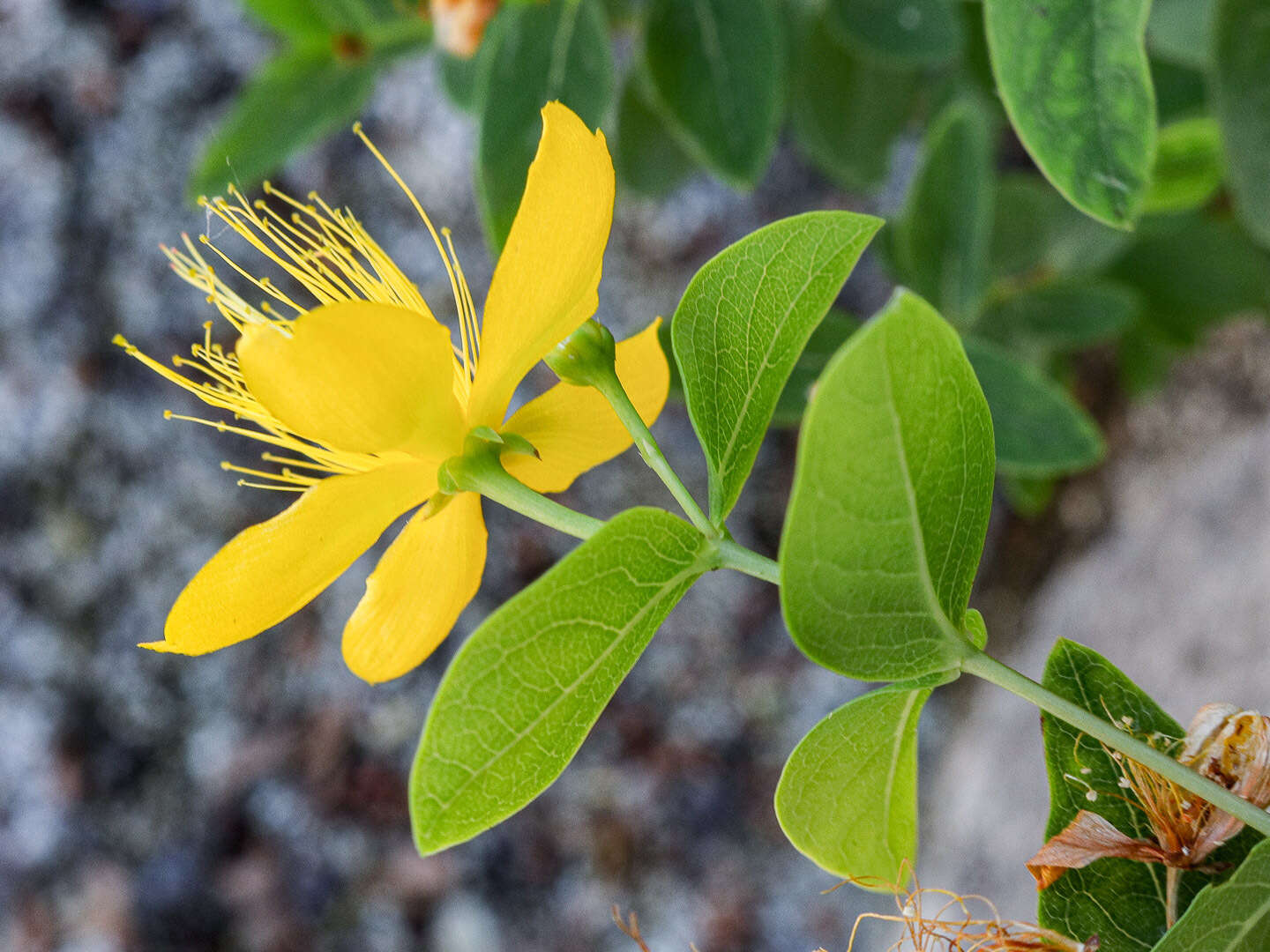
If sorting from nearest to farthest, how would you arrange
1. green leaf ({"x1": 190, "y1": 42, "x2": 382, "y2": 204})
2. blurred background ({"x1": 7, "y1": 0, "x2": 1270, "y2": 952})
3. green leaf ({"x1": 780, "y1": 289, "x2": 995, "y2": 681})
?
green leaf ({"x1": 780, "y1": 289, "x2": 995, "y2": 681})
green leaf ({"x1": 190, "y1": 42, "x2": 382, "y2": 204})
blurred background ({"x1": 7, "y1": 0, "x2": 1270, "y2": 952})

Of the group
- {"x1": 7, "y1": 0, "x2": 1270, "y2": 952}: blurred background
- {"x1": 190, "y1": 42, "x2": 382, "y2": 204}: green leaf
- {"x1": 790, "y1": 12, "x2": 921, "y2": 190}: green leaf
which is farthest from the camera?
{"x1": 7, "y1": 0, "x2": 1270, "y2": 952}: blurred background

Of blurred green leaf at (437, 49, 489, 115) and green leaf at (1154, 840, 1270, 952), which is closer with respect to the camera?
green leaf at (1154, 840, 1270, 952)

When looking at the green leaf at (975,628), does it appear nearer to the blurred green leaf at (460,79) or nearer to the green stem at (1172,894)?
the green stem at (1172,894)

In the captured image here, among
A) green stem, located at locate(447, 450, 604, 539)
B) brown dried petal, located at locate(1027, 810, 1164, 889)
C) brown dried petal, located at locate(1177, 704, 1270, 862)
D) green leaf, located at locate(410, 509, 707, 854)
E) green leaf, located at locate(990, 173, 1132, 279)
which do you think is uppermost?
green stem, located at locate(447, 450, 604, 539)

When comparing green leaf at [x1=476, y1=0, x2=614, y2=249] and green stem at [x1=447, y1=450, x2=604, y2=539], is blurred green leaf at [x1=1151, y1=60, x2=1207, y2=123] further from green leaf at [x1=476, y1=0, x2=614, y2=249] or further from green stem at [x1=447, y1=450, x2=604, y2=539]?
green stem at [x1=447, y1=450, x2=604, y2=539]

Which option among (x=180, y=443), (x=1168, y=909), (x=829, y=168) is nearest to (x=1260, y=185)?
(x=829, y=168)

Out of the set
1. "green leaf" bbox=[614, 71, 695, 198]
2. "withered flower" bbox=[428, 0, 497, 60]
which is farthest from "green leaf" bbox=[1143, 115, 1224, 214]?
"withered flower" bbox=[428, 0, 497, 60]

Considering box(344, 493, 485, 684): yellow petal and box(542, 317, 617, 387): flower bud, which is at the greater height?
box(542, 317, 617, 387): flower bud

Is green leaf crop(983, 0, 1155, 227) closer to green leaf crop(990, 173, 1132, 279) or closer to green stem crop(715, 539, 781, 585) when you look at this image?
green stem crop(715, 539, 781, 585)
